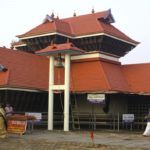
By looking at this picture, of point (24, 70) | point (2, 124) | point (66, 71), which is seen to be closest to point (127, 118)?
point (66, 71)

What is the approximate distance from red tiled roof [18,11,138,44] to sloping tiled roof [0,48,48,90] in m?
2.06

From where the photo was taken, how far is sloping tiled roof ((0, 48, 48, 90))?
24011 mm

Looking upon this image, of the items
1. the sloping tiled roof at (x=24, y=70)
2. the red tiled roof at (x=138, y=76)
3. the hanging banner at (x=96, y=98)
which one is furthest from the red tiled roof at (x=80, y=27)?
the hanging banner at (x=96, y=98)

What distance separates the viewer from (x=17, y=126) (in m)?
20.5

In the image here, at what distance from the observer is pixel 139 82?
27.0 meters

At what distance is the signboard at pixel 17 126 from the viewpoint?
2028 cm

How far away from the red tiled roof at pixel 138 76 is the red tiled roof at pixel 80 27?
86.6 inches

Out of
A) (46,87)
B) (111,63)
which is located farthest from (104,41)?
(46,87)

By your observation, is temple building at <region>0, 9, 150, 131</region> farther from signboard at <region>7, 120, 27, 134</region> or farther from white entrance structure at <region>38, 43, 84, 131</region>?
signboard at <region>7, 120, 27, 134</region>

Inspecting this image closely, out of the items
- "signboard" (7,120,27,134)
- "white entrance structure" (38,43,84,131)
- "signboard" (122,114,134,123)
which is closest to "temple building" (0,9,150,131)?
"white entrance structure" (38,43,84,131)

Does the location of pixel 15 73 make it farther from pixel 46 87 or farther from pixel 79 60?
pixel 79 60

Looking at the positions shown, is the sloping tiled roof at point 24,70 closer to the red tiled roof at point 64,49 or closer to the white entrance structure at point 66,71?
the white entrance structure at point 66,71

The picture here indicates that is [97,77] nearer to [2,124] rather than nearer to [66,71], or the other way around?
[66,71]

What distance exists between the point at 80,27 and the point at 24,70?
18.7ft
